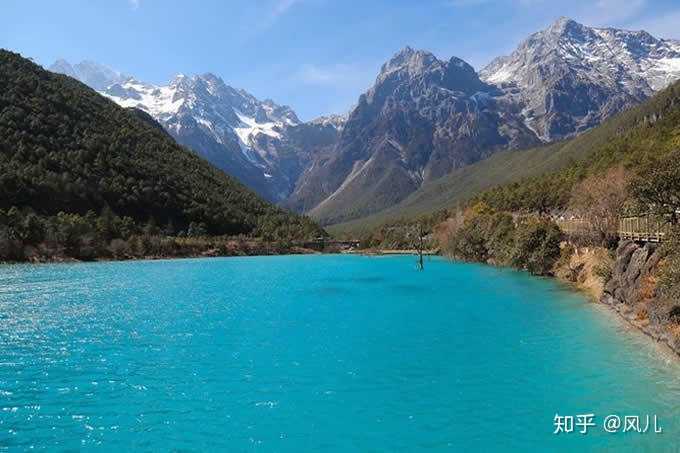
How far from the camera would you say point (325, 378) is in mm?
25844

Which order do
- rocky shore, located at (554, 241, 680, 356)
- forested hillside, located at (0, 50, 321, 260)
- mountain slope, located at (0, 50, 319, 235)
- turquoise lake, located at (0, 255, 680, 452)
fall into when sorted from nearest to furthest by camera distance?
turquoise lake, located at (0, 255, 680, 452) → rocky shore, located at (554, 241, 680, 356) → forested hillside, located at (0, 50, 321, 260) → mountain slope, located at (0, 50, 319, 235)

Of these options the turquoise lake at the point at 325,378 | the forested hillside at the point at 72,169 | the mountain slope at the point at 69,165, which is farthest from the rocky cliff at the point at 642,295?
the mountain slope at the point at 69,165

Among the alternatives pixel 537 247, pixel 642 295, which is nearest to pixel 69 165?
pixel 537 247

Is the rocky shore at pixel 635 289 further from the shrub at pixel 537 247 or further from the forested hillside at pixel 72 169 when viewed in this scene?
the forested hillside at pixel 72 169

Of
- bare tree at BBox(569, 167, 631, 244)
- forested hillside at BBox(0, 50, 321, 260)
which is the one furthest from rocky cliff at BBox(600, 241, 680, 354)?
forested hillside at BBox(0, 50, 321, 260)

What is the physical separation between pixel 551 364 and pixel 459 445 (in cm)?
1193

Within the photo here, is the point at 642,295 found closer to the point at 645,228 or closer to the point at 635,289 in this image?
the point at 635,289

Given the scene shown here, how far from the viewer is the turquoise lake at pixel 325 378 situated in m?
18.6

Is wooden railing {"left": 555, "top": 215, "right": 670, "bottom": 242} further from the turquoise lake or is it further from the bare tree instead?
the turquoise lake

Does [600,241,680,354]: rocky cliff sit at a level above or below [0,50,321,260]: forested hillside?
below

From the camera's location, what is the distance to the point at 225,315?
45.9 meters

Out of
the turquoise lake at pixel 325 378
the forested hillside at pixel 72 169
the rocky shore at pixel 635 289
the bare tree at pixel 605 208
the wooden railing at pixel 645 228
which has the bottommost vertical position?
the turquoise lake at pixel 325 378

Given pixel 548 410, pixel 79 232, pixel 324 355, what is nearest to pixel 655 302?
pixel 548 410

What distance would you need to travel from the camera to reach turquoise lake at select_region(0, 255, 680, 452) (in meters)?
18.6
